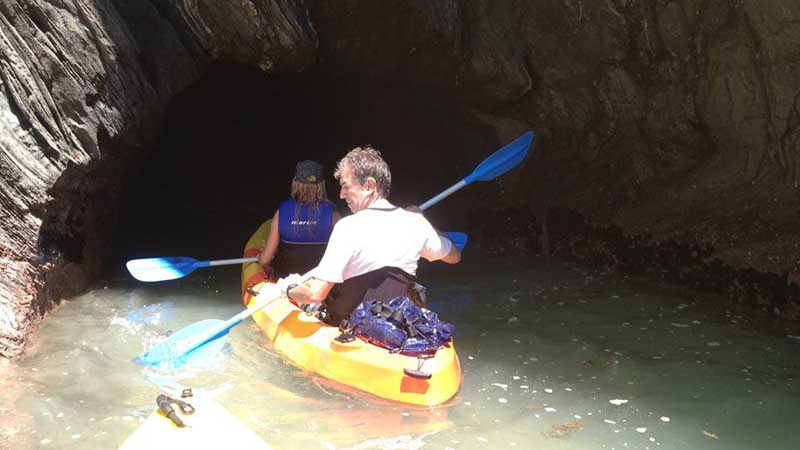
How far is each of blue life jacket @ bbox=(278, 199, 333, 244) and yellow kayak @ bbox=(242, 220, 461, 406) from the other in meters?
0.71

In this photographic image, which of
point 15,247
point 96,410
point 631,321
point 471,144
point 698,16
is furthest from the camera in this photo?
point 471,144

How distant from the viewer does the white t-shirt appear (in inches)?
149

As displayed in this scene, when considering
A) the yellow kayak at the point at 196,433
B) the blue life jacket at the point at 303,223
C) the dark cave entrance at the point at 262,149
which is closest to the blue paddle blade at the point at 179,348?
the blue life jacket at the point at 303,223

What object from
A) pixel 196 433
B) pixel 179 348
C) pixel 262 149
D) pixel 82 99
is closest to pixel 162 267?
pixel 82 99

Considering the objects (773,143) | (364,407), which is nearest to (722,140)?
(773,143)

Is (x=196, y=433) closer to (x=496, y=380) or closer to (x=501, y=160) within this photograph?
(x=496, y=380)

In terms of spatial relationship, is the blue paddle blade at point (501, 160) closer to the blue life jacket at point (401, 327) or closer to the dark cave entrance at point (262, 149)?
the dark cave entrance at point (262, 149)

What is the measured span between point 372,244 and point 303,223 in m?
1.21

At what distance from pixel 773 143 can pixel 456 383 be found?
292cm

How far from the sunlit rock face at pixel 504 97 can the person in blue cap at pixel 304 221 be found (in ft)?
3.92

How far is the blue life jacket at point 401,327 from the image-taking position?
3725 mm

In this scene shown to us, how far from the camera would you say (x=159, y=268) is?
17.3ft

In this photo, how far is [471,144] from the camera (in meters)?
7.20

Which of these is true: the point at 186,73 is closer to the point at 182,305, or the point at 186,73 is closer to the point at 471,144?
the point at 182,305
